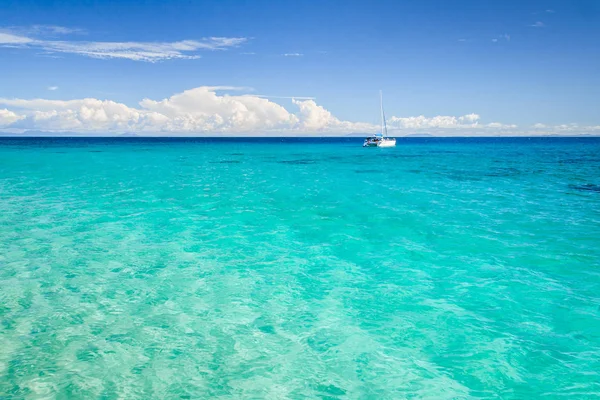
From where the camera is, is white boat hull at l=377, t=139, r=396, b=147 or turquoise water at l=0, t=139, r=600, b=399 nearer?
turquoise water at l=0, t=139, r=600, b=399

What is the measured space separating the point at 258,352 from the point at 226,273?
502 cm

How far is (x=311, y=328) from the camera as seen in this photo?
9.43m

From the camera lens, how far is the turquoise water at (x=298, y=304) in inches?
294

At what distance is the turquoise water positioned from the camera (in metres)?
7.47

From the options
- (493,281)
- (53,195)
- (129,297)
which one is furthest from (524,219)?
(53,195)

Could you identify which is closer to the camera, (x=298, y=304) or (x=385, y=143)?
(x=298, y=304)

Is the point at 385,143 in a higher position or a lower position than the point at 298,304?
higher

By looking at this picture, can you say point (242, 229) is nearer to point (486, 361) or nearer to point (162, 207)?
point (162, 207)

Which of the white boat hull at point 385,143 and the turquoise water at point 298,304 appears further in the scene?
the white boat hull at point 385,143

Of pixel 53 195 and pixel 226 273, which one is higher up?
pixel 53 195

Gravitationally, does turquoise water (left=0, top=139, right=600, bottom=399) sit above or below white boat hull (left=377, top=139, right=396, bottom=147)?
below

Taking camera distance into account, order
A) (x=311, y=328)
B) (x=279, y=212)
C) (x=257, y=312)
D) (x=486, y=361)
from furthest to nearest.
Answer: (x=279, y=212) → (x=257, y=312) → (x=311, y=328) → (x=486, y=361)

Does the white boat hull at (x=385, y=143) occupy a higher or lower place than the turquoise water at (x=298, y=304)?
higher

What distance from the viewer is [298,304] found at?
1071 cm
